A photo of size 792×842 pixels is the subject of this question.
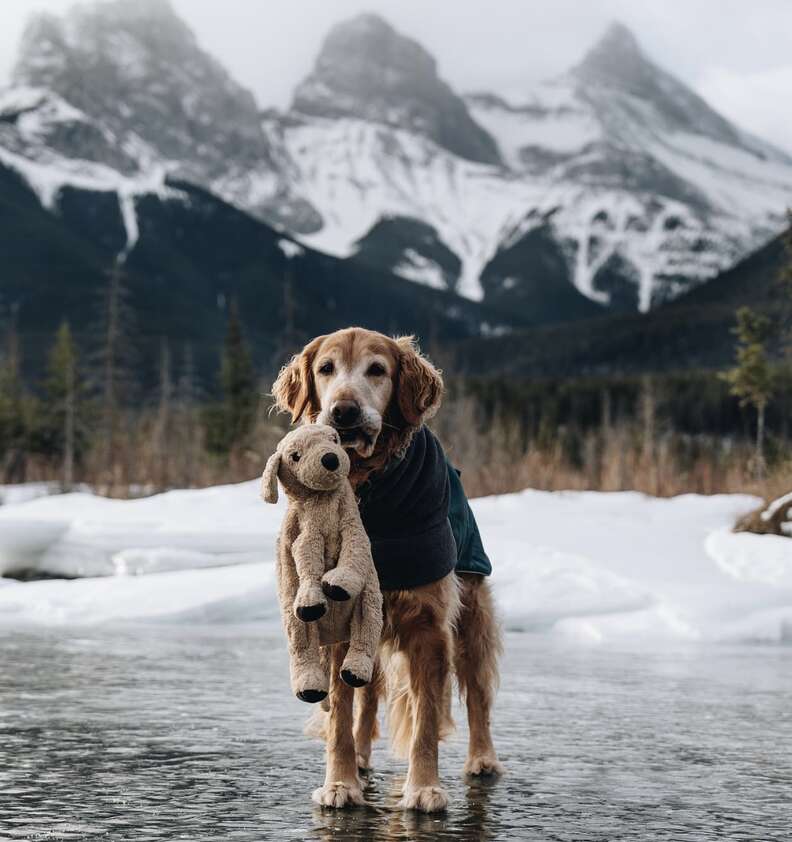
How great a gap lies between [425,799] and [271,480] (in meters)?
1.16

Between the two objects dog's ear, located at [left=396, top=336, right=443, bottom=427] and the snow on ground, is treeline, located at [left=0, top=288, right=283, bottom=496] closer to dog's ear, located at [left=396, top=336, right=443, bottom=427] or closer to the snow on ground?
the snow on ground

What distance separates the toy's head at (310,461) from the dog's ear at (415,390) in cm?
45

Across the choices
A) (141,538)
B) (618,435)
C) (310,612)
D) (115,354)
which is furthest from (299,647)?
(115,354)

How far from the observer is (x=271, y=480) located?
445 centimetres

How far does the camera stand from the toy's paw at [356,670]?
4.44m

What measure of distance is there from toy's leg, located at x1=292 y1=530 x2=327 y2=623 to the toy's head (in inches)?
6.7

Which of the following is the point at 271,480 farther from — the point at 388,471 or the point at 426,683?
the point at 426,683

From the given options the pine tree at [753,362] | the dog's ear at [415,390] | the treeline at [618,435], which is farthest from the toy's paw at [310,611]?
the pine tree at [753,362]

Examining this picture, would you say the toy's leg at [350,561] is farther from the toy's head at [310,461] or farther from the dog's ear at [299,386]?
the dog's ear at [299,386]

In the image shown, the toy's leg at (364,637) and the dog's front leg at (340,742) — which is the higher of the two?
the toy's leg at (364,637)

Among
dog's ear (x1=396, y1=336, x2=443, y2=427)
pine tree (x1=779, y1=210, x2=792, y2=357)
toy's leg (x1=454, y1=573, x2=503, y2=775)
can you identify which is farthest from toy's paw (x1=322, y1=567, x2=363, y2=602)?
pine tree (x1=779, y1=210, x2=792, y2=357)

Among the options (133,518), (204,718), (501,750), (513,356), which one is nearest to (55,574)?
(133,518)

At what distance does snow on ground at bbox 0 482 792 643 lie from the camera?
11.2 meters

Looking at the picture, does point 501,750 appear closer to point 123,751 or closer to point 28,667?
point 123,751
